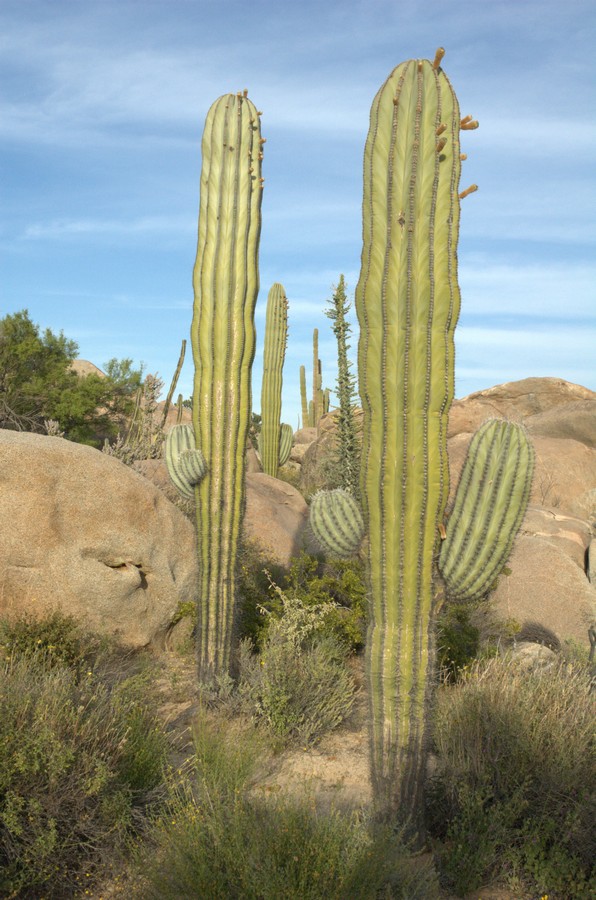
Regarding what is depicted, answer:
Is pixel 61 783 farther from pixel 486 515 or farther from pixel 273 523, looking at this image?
pixel 273 523

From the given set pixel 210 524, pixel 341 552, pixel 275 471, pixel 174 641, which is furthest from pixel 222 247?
pixel 275 471

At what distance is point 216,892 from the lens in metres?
3.35

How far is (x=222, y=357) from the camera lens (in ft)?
22.7

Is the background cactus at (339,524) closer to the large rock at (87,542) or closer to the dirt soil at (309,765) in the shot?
the dirt soil at (309,765)

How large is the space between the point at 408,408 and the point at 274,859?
8.30ft

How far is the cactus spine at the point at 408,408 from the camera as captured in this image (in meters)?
4.53

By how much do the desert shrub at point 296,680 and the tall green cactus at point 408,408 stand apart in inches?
68.9

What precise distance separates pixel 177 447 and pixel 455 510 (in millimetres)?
3226

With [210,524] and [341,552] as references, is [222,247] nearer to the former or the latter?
[210,524]

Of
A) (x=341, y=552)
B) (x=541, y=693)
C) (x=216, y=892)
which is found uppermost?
(x=341, y=552)

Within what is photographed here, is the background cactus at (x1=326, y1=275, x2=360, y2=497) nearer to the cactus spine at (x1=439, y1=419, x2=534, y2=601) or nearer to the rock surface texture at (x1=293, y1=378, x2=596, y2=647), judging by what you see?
the rock surface texture at (x1=293, y1=378, x2=596, y2=647)

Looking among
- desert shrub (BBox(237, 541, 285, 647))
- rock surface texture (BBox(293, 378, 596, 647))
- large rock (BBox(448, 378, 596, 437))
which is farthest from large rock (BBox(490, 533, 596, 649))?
large rock (BBox(448, 378, 596, 437))

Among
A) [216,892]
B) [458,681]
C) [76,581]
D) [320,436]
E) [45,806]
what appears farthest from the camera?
[320,436]

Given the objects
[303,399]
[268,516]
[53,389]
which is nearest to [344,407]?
[268,516]
